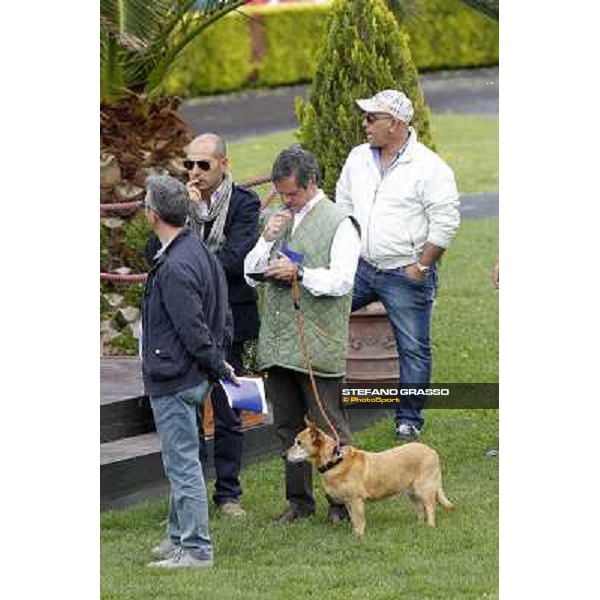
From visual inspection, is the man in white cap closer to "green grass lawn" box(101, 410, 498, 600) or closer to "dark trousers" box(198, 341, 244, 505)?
"green grass lawn" box(101, 410, 498, 600)

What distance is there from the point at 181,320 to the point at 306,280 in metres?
0.80

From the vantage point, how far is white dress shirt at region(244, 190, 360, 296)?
7.74 meters

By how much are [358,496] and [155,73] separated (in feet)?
12.7

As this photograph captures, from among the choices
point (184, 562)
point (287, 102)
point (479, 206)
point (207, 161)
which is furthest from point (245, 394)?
point (287, 102)

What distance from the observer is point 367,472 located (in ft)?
26.1

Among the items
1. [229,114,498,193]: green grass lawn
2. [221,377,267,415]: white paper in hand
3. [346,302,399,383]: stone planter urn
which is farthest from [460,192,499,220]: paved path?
[221,377,267,415]: white paper in hand

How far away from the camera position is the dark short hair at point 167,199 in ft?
23.6

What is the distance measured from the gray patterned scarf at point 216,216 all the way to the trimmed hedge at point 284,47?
3.24 meters

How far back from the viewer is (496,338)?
11438mm

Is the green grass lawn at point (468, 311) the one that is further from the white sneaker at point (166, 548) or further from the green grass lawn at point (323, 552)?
the white sneaker at point (166, 548)

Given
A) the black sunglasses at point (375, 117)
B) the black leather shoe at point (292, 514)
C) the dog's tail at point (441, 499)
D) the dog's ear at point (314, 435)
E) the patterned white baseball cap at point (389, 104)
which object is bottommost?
the black leather shoe at point (292, 514)

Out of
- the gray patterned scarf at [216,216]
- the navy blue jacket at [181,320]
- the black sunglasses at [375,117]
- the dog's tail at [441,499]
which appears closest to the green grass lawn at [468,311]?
the black sunglasses at [375,117]
